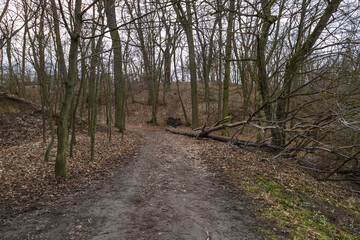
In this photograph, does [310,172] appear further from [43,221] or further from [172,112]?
[172,112]

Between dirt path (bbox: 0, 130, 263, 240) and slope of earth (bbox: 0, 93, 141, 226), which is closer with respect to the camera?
dirt path (bbox: 0, 130, 263, 240)

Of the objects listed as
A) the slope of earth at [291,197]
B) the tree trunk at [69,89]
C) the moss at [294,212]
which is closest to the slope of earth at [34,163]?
the tree trunk at [69,89]

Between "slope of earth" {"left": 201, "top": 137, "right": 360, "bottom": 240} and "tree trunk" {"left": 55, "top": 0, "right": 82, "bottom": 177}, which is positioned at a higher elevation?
"tree trunk" {"left": 55, "top": 0, "right": 82, "bottom": 177}

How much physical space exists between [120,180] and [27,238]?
283cm

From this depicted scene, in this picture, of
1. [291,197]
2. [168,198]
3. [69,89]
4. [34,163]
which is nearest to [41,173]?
[34,163]

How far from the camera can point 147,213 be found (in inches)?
163

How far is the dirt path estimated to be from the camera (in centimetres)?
352

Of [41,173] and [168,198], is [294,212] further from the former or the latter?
[41,173]

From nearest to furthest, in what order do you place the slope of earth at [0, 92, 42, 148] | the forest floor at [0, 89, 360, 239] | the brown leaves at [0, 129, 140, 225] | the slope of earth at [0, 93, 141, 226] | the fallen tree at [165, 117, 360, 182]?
the forest floor at [0, 89, 360, 239] → the brown leaves at [0, 129, 140, 225] → the slope of earth at [0, 93, 141, 226] → the fallen tree at [165, 117, 360, 182] → the slope of earth at [0, 92, 42, 148]

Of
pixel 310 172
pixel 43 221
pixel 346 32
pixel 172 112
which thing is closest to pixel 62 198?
pixel 43 221

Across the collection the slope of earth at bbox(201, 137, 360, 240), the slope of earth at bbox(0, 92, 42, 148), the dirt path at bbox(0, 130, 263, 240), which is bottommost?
Answer: the slope of earth at bbox(201, 137, 360, 240)

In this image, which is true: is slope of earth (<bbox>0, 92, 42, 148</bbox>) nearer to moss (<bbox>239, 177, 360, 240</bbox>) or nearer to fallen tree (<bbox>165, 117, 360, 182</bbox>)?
fallen tree (<bbox>165, 117, 360, 182</bbox>)

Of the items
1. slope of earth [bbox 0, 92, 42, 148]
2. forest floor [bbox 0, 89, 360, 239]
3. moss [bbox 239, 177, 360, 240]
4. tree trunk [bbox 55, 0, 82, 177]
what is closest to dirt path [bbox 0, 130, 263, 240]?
forest floor [bbox 0, 89, 360, 239]

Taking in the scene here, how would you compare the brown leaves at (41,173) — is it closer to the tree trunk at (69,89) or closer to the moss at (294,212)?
the tree trunk at (69,89)
